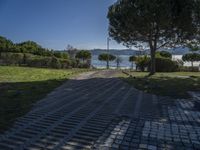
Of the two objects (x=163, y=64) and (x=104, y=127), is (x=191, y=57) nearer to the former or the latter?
(x=163, y=64)

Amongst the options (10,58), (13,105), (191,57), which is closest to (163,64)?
(191,57)

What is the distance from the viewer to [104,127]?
5.50 meters

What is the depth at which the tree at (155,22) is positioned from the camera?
18.7 meters

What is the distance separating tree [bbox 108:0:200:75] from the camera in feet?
61.3

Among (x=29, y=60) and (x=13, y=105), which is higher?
(x=29, y=60)

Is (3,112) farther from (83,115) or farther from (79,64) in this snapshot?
(79,64)

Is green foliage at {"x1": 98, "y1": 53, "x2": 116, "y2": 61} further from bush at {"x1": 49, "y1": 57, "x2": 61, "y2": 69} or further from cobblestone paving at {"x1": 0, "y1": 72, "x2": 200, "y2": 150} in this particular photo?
cobblestone paving at {"x1": 0, "y1": 72, "x2": 200, "y2": 150}

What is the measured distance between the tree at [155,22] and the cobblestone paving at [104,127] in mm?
11850

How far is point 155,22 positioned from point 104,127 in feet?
51.7

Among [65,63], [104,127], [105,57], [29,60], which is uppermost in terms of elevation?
[105,57]

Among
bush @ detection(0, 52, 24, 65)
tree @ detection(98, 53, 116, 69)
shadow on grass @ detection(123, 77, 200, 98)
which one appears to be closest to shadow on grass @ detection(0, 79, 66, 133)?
shadow on grass @ detection(123, 77, 200, 98)

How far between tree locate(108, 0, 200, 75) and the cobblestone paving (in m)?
11.8

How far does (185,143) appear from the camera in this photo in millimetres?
4609

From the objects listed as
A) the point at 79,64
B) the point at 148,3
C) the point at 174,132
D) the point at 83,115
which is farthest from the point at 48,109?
the point at 79,64
